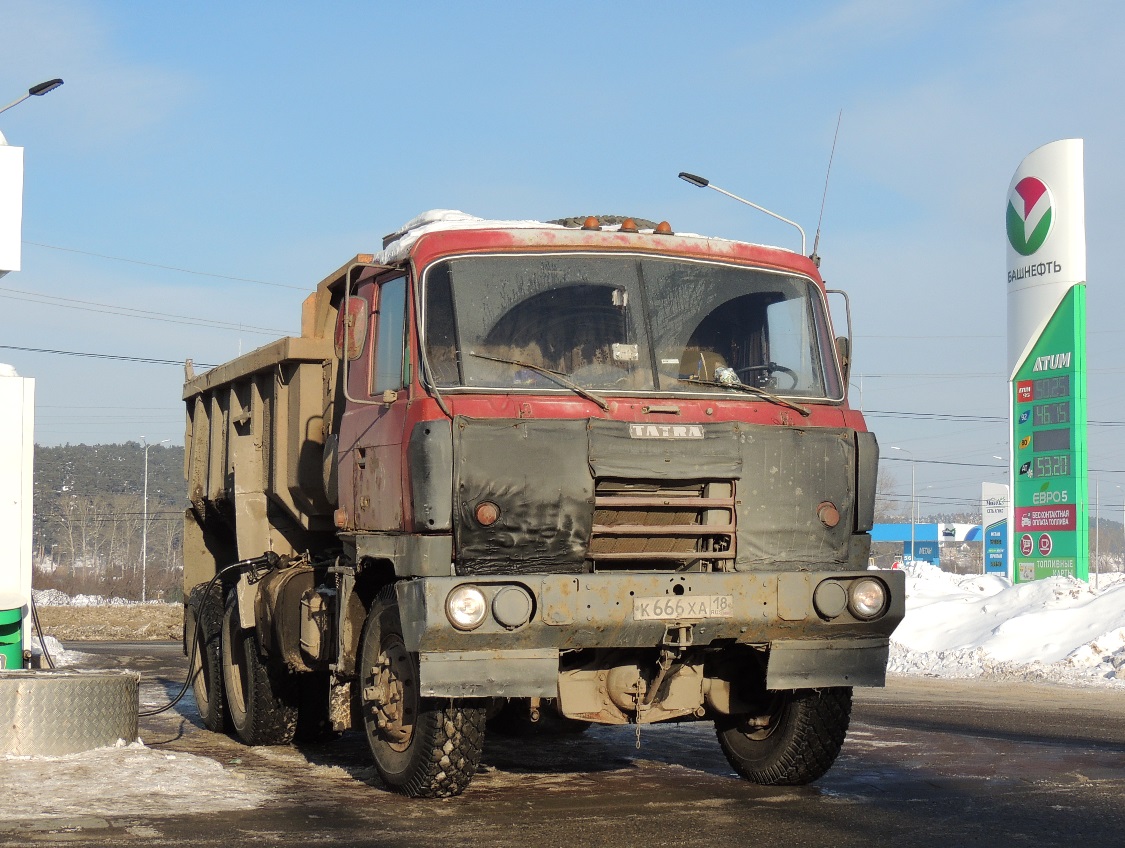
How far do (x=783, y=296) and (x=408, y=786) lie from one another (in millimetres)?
3494

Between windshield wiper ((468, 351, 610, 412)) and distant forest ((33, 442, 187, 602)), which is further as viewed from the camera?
distant forest ((33, 442, 187, 602))

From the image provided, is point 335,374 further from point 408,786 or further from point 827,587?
point 827,587

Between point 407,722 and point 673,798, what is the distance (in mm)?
1529

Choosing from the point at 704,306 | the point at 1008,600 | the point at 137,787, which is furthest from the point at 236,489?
the point at 1008,600

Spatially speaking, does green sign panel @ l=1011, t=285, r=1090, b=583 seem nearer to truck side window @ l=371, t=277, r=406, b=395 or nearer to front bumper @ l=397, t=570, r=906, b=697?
front bumper @ l=397, t=570, r=906, b=697

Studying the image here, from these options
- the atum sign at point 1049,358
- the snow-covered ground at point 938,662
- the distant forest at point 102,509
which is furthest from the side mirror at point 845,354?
the distant forest at point 102,509

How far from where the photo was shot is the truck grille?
734cm

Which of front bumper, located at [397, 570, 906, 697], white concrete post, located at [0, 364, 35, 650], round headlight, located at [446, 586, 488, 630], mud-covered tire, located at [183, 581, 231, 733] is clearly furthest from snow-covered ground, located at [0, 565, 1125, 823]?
white concrete post, located at [0, 364, 35, 650]

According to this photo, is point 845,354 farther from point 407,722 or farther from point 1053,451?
point 1053,451

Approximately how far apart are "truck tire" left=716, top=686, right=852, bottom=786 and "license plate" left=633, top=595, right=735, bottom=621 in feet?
3.47

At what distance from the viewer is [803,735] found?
817cm

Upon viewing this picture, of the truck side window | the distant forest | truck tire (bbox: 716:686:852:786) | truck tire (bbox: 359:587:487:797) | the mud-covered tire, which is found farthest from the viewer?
the distant forest

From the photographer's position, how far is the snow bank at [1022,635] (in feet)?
61.8

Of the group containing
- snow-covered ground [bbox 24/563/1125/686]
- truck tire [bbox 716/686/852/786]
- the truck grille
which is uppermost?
the truck grille
